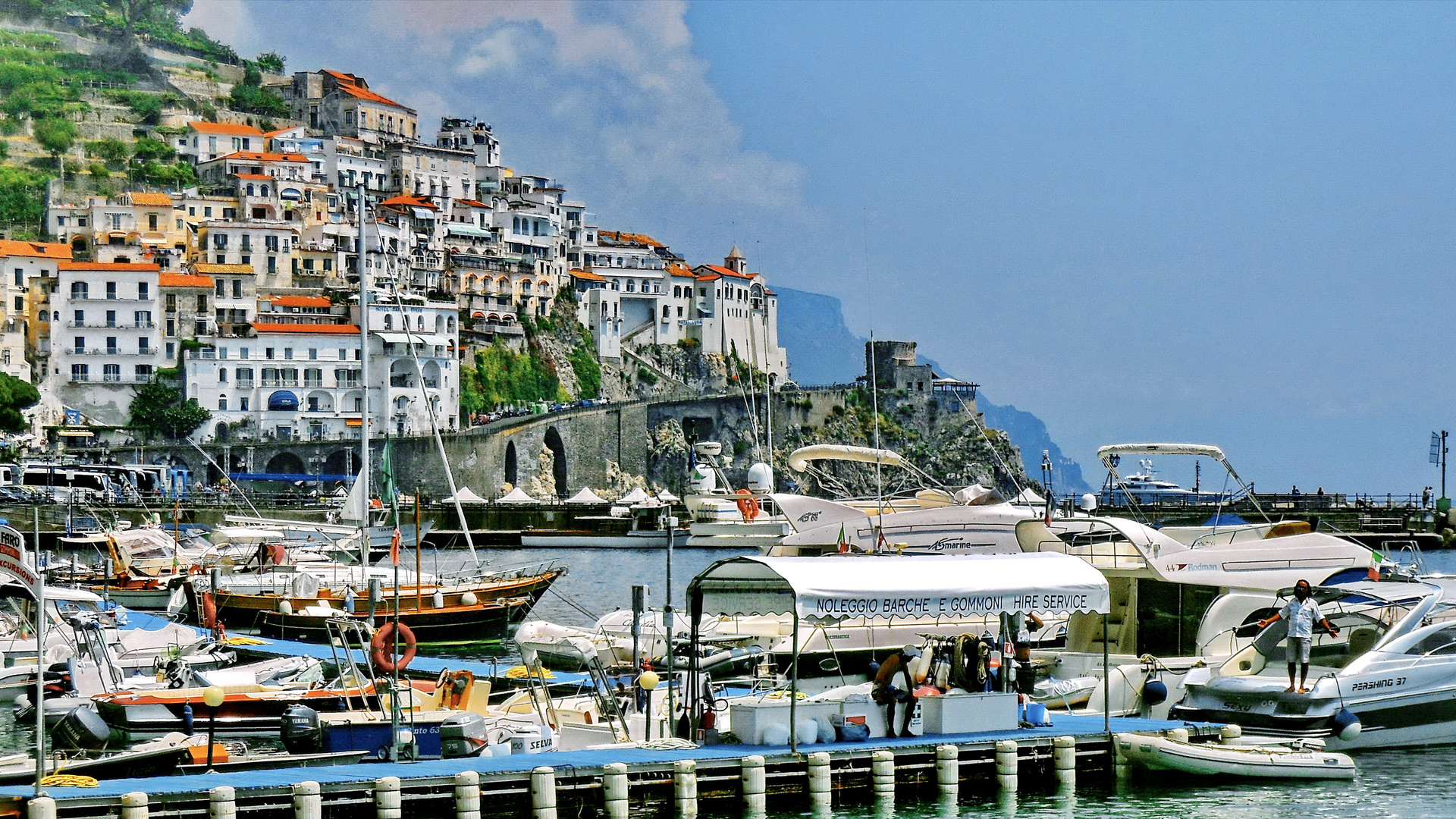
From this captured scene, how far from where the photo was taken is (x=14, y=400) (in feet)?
305

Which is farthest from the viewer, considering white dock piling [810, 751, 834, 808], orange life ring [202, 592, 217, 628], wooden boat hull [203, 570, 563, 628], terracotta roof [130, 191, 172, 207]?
terracotta roof [130, 191, 172, 207]

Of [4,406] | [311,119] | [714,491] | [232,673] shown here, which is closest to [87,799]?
[232,673]

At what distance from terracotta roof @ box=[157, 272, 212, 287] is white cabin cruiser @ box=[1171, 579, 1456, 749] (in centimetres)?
8887

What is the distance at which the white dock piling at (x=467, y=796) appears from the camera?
648 inches

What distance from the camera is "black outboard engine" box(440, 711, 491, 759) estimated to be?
1878cm

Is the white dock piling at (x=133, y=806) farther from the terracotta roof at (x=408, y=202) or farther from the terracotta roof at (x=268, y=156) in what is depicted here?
the terracotta roof at (x=268, y=156)

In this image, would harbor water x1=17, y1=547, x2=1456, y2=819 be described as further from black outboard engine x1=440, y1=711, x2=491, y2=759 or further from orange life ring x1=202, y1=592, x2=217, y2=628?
orange life ring x1=202, y1=592, x2=217, y2=628

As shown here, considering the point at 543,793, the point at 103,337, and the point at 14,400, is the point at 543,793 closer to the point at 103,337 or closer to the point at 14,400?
the point at 14,400

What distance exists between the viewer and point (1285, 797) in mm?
18766

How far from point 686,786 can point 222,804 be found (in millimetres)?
4476

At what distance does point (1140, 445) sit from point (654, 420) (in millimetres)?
82487

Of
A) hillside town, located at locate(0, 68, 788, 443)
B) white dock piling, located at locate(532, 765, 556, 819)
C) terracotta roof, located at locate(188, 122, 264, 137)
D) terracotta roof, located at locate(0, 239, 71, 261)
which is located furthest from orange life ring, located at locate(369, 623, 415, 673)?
terracotta roof, located at locate(188, 122, 264, 137)

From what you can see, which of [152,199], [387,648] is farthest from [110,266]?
[387,648]

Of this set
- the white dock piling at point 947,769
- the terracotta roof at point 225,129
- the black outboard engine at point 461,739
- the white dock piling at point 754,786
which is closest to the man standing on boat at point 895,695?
the white dock piling at point 947,769
